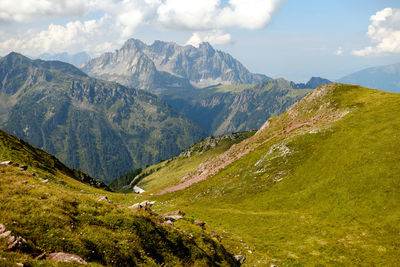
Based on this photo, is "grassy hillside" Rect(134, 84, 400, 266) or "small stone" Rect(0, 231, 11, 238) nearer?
"small stone" Rect(0, 231, 11, 238)

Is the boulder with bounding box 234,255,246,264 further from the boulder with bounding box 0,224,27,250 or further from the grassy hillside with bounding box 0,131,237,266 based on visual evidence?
the boulder with bounding box 0,224,27,250

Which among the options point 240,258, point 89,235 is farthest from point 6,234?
point 240,258

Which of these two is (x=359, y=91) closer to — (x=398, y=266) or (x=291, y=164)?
(x=291, y=164)

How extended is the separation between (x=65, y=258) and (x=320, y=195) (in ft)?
140

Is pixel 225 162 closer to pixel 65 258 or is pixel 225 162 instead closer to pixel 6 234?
pixel 65 258

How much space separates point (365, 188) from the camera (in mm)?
39344

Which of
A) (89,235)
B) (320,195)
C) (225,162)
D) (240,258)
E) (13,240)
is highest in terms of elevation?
(13,240)

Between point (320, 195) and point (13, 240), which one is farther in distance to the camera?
point (320, 195)

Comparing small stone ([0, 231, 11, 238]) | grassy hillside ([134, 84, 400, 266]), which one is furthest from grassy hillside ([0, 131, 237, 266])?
grassy hillside ([134, 84, 400, 266])

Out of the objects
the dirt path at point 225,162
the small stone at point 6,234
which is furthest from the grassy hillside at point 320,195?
the small stone at point 6,234

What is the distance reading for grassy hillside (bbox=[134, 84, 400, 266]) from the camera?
30109mm

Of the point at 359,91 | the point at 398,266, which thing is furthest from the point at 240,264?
the point at 359,91

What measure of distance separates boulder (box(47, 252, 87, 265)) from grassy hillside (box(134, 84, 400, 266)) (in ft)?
63.7

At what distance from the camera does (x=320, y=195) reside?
43.4 meters
